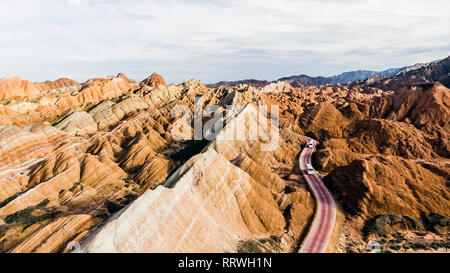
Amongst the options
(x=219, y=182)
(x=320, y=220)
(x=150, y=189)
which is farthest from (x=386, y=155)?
(x=150, y=189)

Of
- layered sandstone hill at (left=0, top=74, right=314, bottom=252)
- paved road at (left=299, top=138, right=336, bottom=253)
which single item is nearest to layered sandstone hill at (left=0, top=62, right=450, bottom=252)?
layered sandstone hill at (left=0, top=74, right=314, bottom=252)

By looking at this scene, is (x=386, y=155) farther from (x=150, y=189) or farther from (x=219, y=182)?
(x=150, y=189)

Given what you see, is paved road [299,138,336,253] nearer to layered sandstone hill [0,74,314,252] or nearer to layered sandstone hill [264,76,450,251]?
layered sandstone hill [0,74,314,252]

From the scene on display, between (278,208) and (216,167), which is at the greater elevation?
(216,167)

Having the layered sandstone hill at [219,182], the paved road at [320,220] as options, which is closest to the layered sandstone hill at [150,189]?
the layered sandstone hill at [219,182]

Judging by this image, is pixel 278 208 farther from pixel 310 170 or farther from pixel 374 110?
pixel 374 110

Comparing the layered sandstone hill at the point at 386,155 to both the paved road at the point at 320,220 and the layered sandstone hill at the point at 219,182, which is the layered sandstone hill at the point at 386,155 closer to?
the layered sandstone hill at the point at 219,182

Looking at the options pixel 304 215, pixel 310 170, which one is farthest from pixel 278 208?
pixel 310 170
